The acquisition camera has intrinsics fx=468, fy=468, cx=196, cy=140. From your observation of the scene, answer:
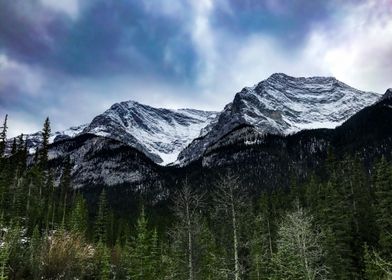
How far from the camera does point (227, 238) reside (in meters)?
33.5

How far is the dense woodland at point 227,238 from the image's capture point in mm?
34719

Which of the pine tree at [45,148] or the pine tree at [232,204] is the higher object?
the pine tree at [45,148]

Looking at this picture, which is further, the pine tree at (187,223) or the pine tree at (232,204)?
the pine tree at (187,223)

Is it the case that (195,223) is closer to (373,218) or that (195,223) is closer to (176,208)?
(176,208)

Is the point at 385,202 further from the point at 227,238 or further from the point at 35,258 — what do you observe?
the point at 35,258

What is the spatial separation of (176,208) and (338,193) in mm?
36431

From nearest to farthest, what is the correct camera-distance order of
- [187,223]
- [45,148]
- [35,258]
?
[187,223] < [35,258] < [45,148]

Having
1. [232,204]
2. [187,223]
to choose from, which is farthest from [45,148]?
[232,204]

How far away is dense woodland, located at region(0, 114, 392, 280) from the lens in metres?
34.7

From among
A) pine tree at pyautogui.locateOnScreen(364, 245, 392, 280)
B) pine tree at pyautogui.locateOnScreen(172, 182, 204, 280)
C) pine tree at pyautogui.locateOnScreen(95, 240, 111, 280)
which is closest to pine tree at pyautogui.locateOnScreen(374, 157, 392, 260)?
pine tree at pyautogui.locateOnScreen(364, 245, 392, 280)

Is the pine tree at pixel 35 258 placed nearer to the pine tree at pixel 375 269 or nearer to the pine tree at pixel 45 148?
the pine tree at pixel 45 148

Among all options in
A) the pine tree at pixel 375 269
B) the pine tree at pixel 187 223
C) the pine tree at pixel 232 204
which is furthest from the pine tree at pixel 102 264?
the pine tree at pixel 375 269

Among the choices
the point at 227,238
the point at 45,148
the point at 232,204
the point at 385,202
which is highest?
the point at 45,148

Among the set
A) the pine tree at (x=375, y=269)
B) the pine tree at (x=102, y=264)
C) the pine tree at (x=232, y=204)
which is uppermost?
the pine tree at (x=232, y=204)
